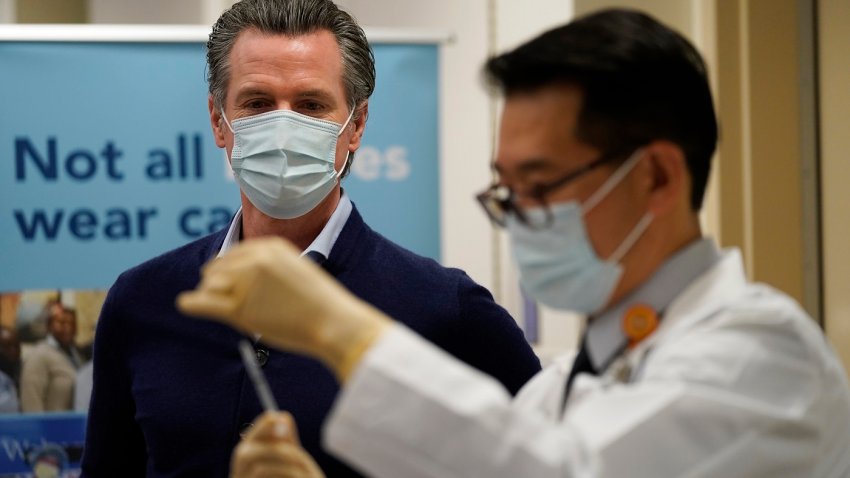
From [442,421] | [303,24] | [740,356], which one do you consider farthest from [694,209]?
[303,24]

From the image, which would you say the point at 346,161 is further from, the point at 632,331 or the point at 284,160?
the point at 632,331

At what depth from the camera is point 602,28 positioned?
3.92 ft

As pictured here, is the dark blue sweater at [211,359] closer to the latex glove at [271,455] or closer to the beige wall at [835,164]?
the latex glove at [271,455]

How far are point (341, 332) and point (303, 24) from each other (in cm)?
99

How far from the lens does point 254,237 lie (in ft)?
6.46

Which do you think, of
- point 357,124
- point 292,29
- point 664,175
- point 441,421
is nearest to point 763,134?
point 357,124

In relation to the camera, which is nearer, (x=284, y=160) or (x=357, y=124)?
(x=284, y=160)

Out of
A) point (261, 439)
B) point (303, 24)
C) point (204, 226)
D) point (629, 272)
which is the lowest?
point (204, 226)

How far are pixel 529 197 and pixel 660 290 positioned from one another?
0.18 m

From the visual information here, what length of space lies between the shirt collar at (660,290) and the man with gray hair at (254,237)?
1.91 feet

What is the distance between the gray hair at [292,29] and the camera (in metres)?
1.91

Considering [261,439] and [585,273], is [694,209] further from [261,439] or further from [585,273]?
[261,439]

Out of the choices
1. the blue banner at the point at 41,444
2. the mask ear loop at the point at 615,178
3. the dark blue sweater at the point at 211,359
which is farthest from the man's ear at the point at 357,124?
the blue banner at the point at 41,444

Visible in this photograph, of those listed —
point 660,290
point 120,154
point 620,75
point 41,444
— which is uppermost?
point 620,75
